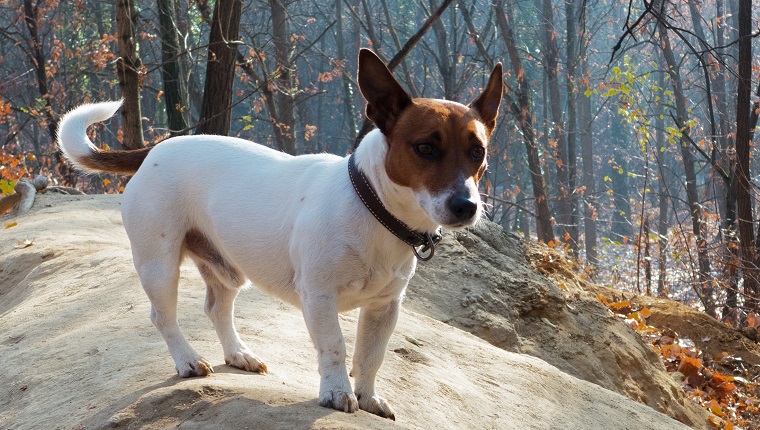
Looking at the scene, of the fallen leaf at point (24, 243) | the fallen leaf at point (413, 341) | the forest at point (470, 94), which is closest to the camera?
the fallen leaf at point (413, 341)

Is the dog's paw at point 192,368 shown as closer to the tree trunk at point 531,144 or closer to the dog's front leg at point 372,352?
the dog's front leg at point 372,352

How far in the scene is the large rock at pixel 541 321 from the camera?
7.21 metres

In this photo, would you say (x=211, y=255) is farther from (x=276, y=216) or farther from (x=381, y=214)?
(x=381, y=214)

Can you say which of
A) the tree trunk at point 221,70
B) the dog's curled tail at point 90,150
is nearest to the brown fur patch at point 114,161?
the dog's curled tail at point 90,150

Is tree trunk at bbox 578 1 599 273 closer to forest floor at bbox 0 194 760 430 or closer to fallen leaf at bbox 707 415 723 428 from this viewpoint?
forest floor at bbox 0 194 760 430

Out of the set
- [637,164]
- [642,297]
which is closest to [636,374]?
[642,297]

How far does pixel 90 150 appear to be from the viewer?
5113mm

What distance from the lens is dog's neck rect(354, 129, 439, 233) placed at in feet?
12.3

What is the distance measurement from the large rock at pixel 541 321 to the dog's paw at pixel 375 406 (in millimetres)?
2950


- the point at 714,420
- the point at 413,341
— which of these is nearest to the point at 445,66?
the point at 714,420

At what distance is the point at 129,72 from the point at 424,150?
7541 millimetres

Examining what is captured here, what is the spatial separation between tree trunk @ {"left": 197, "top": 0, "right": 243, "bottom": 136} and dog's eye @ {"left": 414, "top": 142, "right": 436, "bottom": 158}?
22.7ft

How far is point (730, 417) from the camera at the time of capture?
764 centimetres

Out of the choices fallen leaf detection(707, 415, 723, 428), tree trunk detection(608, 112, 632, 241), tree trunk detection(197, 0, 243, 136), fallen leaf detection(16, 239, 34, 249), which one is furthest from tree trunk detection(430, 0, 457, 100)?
tree trunk detection(608, 112, 632, 241)
